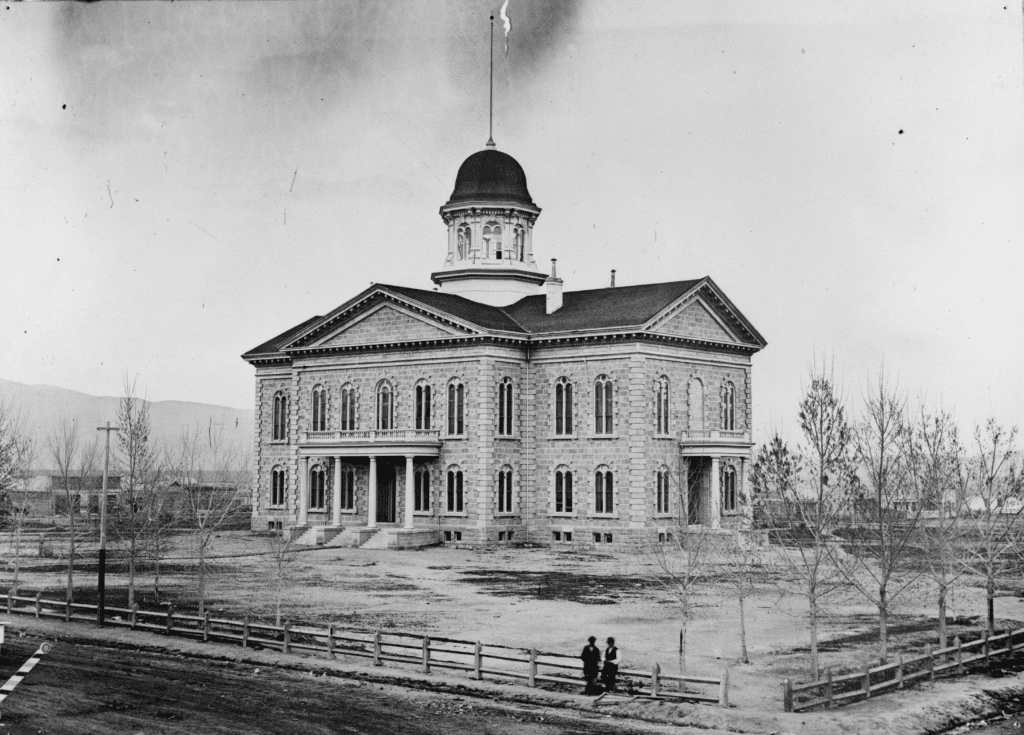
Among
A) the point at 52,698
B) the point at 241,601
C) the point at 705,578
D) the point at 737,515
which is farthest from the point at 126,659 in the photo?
the point at 737,515

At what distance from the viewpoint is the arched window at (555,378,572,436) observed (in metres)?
59.0

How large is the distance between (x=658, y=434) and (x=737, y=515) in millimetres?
5994

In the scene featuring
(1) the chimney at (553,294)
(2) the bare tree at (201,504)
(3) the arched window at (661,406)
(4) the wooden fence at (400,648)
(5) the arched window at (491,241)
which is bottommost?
(4) the wooden fence at (400,648)

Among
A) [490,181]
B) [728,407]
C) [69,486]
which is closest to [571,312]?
[728,407]

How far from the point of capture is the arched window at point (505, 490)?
5919 cm

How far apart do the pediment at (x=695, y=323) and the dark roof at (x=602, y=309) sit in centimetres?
78

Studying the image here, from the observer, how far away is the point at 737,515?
5909 cm

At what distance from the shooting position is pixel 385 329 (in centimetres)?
6162

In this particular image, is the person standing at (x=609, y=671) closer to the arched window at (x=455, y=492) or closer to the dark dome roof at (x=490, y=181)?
the arched window at (x=455, y=492)

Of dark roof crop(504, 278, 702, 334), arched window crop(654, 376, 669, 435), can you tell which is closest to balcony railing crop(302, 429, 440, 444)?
dark roof crop(504, 278, 702, 334)

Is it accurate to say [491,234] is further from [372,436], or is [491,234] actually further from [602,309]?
[372,436]

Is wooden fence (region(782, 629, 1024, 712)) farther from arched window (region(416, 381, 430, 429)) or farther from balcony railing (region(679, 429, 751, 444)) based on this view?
arched window (region(416, 381, 430, 429))

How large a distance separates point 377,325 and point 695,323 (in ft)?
52.8

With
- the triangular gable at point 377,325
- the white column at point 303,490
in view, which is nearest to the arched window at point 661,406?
the triangular gable at point 377,325
